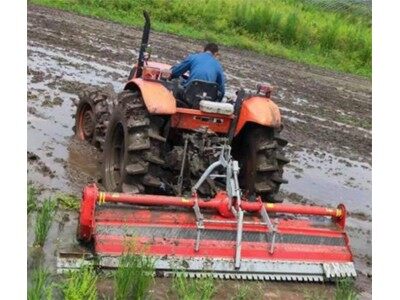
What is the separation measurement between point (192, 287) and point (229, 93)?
27.1 ft

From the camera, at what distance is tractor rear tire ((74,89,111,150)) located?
718 cm

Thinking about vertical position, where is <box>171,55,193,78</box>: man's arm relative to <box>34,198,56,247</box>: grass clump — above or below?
above

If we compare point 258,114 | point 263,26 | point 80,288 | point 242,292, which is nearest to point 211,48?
point 258,114

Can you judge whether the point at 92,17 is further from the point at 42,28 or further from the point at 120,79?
the point at 120,79

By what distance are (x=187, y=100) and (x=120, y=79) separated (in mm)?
6228

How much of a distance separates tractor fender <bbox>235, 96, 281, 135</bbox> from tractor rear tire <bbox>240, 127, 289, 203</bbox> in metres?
0.15

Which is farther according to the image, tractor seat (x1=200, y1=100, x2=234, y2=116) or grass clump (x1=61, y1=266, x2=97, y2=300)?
tractor seat (x1=200, y1=100, x2=234, y2=116)

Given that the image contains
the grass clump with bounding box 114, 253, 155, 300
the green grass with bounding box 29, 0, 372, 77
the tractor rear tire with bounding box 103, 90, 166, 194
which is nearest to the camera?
the grass clump with bounding box 114, 253, 155, 300

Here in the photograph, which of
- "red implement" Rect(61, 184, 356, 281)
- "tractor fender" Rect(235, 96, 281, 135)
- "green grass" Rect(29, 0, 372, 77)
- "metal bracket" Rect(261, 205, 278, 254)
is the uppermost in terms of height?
"tractor fender" Rect(235, 96, 281, 135)

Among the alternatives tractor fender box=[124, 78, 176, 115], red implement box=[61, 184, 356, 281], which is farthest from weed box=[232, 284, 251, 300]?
tractor fender box=[124, 78, 176, 115]

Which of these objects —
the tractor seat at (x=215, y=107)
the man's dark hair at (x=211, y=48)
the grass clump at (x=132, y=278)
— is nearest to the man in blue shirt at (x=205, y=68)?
the man's dark hair at (x=211, y=48)

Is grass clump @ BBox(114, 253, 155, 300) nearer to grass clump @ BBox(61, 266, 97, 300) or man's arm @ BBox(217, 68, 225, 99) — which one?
grass clump @ BBox(61, 266, 97, 300)

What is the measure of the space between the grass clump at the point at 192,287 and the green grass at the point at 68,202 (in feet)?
4.91

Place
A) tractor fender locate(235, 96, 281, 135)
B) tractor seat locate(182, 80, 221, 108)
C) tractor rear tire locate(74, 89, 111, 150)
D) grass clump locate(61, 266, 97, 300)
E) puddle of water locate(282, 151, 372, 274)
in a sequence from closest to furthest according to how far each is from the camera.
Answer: grass clump locate(61, 266, 97, 300)
tractor fender locate(235, 96, 281, 135)
tractor seat locate(182, 80, 221, 108)
puddle of water locate(282, 151, 372, 274)
tractor rear tire locate(74, 89, 111, 150)
